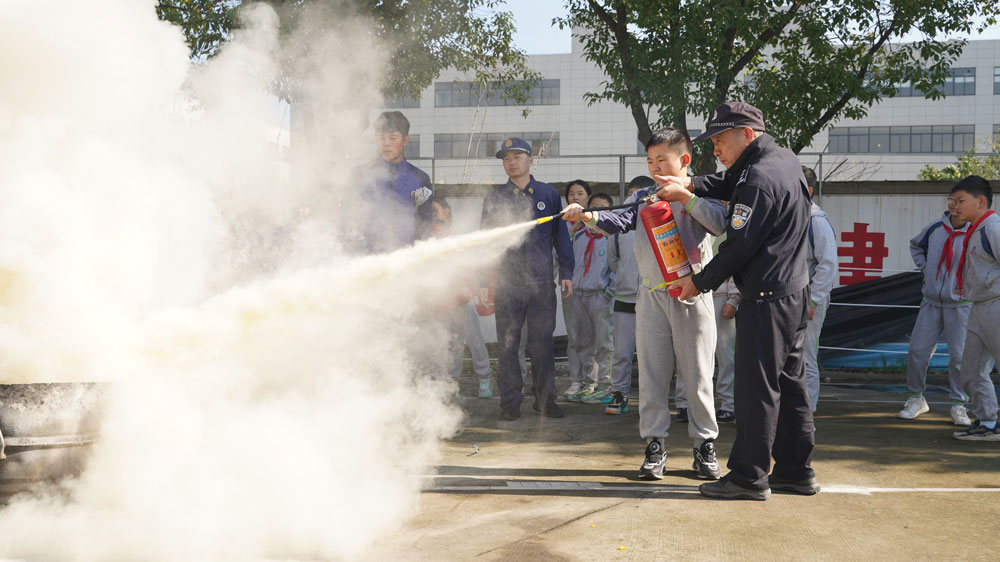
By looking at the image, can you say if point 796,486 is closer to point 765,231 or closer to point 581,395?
point 765,231

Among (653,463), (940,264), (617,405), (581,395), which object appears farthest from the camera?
(581,395)

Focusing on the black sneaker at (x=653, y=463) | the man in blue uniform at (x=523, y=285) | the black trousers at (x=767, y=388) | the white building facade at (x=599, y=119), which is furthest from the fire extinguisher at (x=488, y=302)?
the white building facade at (x=599, y=119)

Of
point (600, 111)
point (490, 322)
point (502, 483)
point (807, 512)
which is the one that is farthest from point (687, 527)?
point (600, 111)

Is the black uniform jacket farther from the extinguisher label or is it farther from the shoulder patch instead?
the extinguisher label

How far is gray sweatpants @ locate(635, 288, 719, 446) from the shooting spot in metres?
4.57

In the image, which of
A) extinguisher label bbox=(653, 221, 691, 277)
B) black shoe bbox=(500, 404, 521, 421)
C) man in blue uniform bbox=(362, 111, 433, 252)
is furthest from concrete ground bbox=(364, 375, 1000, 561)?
man in blue uniform bbox=(362, 111, 433, 252)

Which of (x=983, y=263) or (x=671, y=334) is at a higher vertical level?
(x=983, y=263)

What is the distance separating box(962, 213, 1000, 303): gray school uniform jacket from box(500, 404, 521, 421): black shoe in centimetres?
344

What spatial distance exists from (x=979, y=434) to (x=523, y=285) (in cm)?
342

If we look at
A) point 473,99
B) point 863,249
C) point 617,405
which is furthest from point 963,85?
point 617,405

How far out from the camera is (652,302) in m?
4.70

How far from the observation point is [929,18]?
381 inches

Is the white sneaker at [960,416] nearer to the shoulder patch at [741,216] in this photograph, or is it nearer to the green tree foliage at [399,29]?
the shoulder patch at [741,216]

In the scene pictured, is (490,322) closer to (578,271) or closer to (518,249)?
(578,271)
